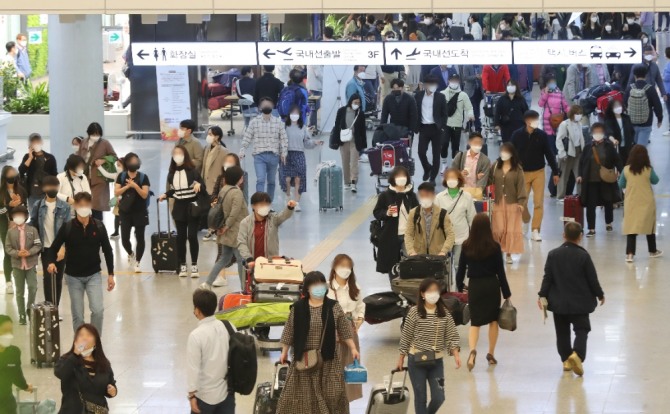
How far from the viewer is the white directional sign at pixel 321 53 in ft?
63.8

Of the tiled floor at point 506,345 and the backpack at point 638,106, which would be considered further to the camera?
the backpack at point 638,106

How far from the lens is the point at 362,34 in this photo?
3809 cm

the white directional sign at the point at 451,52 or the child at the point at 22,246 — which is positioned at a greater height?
the white directional sign at the point at 451,52

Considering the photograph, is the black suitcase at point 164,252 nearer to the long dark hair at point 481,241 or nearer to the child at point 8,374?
the long dark hair at point 481,241

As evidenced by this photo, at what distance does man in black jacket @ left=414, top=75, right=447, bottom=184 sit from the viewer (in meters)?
23.2

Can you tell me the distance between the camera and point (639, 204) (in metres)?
17.0

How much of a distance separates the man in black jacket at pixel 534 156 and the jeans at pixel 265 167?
11.4ft

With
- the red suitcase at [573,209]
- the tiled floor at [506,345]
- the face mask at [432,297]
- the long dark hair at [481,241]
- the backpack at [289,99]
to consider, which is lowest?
the tiled floor at [506,345]

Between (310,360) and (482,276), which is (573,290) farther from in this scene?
(310,360)

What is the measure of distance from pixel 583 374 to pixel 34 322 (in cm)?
479

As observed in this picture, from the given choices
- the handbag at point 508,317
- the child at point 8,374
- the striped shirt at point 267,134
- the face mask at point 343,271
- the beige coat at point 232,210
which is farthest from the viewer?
the striped shirt at point 267,134

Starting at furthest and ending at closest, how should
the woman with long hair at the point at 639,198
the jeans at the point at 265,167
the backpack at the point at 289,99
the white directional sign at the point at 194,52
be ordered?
1. the backpack at the point at 289,99
2. the jeans at the point at 265,167
3. the white directional sign at the point at 194,52
4. the woman with long hair at the point at 639,198

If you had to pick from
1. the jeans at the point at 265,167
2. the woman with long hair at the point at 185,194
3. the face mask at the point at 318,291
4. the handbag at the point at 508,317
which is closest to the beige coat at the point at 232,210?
the woman with long hair at the point at 185,194

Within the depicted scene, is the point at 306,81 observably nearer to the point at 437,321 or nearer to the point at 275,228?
the point at 275,228
